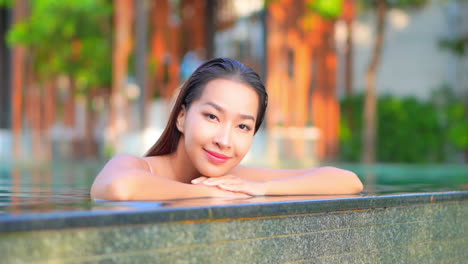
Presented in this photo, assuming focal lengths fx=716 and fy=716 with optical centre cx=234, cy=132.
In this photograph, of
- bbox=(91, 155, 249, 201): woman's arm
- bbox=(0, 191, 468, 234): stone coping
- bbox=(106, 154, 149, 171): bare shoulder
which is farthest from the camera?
bbox=(106, 154, 149, 171): bare shoulder

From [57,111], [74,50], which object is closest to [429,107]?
[74,50]

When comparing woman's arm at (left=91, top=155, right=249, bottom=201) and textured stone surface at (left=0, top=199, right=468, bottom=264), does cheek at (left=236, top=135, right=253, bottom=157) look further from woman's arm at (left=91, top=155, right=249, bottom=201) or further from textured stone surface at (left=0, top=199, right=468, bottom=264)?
textured stone surface at (left=0, top=199, right=468, bottom=264)

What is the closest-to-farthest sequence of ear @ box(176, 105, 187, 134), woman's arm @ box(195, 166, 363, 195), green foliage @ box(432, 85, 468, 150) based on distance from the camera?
woman's arm @ box(195, 166, 363, 195) → ear @ box(176, 105, 187, 134) → green foliage @ box(432, 85, 468, 150)

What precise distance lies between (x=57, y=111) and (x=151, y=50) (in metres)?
6.32

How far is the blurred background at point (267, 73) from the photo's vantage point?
1658 cm

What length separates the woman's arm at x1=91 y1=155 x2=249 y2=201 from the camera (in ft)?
9.08

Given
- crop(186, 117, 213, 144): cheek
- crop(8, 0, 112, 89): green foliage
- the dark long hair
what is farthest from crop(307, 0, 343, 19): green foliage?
crop(186, 117, 213, 144): cheek

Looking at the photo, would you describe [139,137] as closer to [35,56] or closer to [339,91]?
[35,56]

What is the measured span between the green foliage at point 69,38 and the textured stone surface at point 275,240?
12208mm

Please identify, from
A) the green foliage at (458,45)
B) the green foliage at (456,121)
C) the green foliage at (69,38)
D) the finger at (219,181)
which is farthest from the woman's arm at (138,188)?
the green foliage at (458,45)

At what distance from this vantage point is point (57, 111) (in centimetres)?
2481

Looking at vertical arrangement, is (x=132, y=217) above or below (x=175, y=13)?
below

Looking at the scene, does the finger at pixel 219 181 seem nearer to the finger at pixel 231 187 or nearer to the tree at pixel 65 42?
the finger at pixel 231 187

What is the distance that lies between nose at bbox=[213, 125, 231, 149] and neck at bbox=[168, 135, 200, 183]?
1.26 feet
